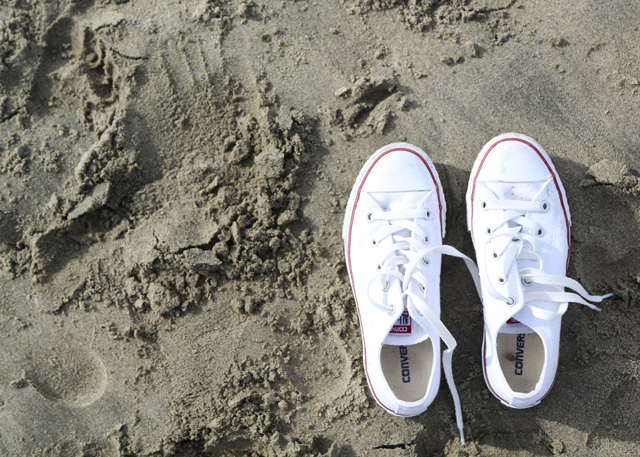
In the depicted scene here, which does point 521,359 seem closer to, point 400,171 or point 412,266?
point 412,266

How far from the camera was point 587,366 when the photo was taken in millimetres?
2342

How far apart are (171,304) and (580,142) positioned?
221 centimetres

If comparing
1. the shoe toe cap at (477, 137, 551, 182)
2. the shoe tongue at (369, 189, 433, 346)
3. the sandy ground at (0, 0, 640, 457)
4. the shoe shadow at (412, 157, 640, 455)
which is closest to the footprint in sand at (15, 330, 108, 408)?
the sandy ground at (0, 0, 640, 457)

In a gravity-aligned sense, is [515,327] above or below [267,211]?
below

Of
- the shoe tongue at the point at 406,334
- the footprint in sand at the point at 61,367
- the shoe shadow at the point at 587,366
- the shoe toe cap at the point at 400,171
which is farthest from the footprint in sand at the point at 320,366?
the footprint in sand at the point at 61,367

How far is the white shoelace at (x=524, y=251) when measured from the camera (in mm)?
2182

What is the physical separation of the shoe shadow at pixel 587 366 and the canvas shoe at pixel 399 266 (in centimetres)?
15

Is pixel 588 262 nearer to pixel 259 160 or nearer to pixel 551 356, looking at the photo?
pixel 551 356

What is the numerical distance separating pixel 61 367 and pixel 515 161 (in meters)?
2.51

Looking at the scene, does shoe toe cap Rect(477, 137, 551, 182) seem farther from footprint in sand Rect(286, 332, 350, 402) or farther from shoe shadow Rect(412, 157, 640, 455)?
footprint in sand Rect(286, 332, 350, 402)

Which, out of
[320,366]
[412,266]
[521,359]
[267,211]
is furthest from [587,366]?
[267,211]

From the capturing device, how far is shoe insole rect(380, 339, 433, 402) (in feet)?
7.46

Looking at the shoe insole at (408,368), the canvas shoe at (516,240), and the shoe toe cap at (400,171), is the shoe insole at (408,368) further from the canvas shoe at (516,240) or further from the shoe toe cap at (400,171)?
the shoe toe cap at (400,171)

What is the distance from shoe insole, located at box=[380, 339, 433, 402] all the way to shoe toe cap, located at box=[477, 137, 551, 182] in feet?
2.98
